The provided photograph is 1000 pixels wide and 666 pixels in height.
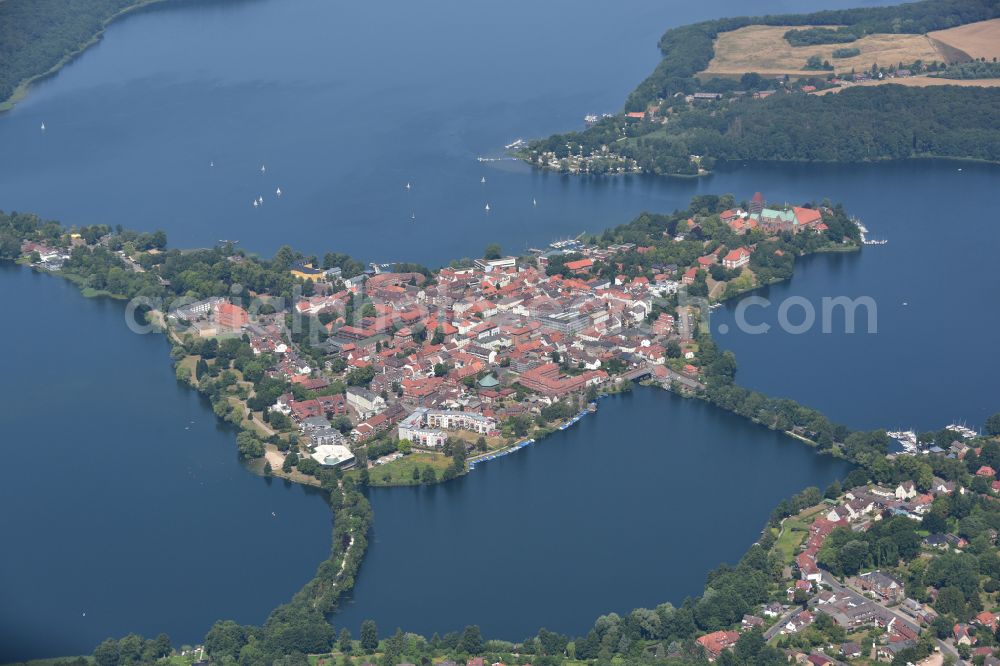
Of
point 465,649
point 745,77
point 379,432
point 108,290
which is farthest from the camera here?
point 745,77

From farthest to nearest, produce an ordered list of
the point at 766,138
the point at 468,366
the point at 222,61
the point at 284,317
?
the point at 222,61 → the point at 766,138 → the point at 284,317 → the point at 468,366

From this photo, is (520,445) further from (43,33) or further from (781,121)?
(43,33)

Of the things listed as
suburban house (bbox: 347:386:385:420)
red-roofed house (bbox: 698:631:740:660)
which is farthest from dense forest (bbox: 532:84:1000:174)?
red-roofed house (bbox: 698:631:740:660)

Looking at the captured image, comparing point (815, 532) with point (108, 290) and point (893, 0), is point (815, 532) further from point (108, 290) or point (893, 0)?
point (893, 0)

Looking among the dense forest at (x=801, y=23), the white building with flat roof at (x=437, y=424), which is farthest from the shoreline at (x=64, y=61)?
the white building with flat roof at (x=437, y=424)

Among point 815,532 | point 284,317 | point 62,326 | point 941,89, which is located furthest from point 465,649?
point 941,89

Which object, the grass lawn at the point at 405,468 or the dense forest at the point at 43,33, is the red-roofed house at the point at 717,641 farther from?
the dense forest at the point at 43,33

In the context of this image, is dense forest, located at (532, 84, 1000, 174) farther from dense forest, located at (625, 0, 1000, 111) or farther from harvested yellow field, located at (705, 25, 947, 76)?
harvested yellow field, located at (705, 25, 947, 76)
